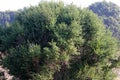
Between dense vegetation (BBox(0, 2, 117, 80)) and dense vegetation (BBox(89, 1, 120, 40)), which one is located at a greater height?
dense vegetation (BBox(89, 1, 120, 40))

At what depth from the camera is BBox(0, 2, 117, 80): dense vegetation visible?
16.4 meters

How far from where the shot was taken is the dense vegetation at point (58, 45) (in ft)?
53.7

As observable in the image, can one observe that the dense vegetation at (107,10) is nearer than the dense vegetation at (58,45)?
No

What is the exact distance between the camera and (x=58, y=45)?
16500mm

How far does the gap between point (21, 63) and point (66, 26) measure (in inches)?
118

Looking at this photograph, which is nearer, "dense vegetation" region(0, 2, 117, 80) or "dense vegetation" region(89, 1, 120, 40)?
"dense vegetation" region(0, 2, 117, 80)

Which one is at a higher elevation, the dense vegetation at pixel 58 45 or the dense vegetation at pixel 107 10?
the dense vegetation at pixel 107 10

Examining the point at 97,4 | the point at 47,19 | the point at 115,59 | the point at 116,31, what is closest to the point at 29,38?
the point at 47,19

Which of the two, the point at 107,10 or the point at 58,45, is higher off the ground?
the point at 107,10

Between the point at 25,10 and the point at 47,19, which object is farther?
the point at 25,10

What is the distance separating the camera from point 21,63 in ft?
54.4

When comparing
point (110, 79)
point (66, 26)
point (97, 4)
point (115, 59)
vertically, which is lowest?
point (110, 79)

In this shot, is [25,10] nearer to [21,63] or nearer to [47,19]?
[47,19]

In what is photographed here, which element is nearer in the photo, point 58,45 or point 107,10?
point 58,45
